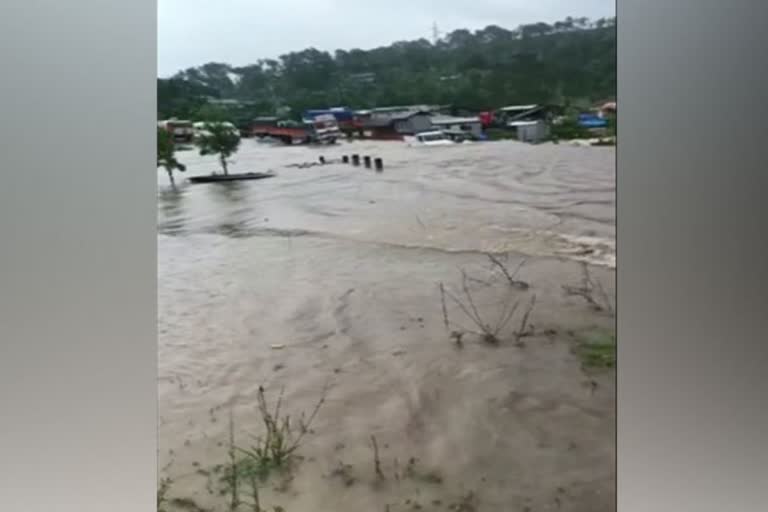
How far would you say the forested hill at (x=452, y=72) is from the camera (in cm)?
167

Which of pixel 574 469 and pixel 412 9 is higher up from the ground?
pixel 412 9

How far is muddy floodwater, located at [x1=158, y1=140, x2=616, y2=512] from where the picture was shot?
5.37 ft

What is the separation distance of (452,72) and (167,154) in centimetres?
75

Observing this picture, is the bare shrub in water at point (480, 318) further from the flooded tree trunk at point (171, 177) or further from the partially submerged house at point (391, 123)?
the flooded tree trunk at point (171, 177)

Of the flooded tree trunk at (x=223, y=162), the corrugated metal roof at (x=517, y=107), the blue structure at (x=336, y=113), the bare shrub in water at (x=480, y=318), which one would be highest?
the corrugated metal roof at (x=517, y=107)

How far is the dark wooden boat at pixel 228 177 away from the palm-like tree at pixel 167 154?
0.16ft

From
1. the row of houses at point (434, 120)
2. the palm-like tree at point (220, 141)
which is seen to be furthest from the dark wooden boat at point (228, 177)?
the row of houses at point (434, 120)

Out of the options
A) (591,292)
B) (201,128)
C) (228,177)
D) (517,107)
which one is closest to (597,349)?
(591,292)

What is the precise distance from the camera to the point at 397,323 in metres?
1.68
